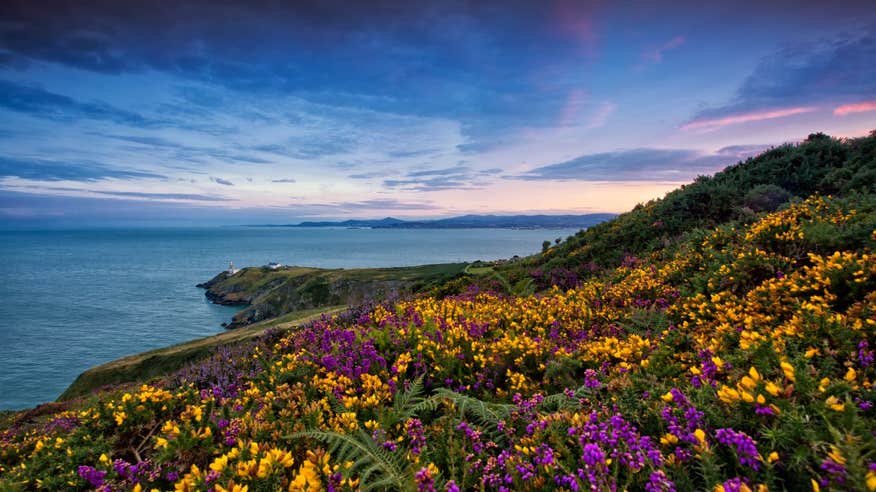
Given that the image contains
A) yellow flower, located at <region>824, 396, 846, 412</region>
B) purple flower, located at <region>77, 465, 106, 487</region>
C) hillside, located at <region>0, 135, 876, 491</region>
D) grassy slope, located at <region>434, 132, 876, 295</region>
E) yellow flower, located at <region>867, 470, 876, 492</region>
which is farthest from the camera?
grassy slope, located at <region>434, 132, 876, 295</region>

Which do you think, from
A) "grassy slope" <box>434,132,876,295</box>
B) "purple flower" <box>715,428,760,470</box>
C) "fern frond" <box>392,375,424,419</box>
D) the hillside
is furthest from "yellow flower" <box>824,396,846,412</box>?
"grassy slope" <box>434,132,876,295</box>

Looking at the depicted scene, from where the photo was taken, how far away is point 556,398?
15.0ft

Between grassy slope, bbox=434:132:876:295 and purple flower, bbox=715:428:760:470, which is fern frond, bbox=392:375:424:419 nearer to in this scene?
purple flower, bbox=715:428:760:470

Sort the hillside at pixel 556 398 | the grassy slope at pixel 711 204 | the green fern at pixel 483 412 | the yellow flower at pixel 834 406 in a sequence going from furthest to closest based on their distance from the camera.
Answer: the grassy slope at pixel 711 204 < the green fern at pixel 483 412 < the hillside at pixel 556 398 < the yellow flower at pixel 834 406

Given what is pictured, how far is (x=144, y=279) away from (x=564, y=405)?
209393 millimetres

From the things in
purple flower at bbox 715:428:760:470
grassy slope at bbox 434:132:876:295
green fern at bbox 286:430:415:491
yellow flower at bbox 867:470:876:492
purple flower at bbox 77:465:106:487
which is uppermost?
grassy slope at bbox 434:132:876:295

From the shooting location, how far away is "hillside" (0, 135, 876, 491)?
2916 mm

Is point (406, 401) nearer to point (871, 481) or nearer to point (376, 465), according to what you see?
point (376, 465)

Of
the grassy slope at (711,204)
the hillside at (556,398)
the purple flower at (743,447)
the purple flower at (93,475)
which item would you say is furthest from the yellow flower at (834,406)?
the grassy slope at (711,204)

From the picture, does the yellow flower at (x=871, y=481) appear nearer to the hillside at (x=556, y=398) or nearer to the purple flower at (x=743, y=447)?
the hillside at (x=556, y=398)

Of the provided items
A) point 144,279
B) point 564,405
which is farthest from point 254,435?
point 144,279

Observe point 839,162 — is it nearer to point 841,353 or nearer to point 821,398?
point 841,353

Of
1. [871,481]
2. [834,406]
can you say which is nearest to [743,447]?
[871,481]

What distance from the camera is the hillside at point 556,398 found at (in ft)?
9.57
